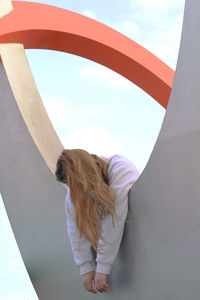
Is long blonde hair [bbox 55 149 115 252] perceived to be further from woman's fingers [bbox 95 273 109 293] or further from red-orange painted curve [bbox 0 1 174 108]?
red-orange painted curve [bbox 0 1 174 108]

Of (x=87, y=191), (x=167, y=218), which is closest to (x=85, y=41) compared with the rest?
(x=87, y=191)

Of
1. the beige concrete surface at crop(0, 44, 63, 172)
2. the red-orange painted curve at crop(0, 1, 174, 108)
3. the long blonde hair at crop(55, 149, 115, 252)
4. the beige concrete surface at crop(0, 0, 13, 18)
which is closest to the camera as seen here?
the long blonde hair at crop(55, 149, 115, 252)

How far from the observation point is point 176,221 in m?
1.81

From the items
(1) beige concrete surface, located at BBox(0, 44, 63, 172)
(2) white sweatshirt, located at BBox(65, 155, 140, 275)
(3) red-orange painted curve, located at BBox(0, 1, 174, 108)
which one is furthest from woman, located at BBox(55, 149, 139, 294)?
(3) red-orange painted curve, located at BBox(0, 1, 174, 108)

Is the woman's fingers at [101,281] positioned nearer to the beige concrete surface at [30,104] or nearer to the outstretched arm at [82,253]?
the outstretched arm at [82,253]

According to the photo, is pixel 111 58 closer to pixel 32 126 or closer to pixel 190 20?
pixel 32 126

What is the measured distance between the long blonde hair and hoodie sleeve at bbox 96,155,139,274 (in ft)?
0.10

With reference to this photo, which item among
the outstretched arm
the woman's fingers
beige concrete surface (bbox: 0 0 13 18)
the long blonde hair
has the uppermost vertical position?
beige concrete surface (bbox: 0 0 13 18)

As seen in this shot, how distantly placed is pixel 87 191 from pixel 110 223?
7.6 inches

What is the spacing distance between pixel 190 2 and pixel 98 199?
3.26 ft

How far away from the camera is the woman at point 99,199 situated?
2.00 m

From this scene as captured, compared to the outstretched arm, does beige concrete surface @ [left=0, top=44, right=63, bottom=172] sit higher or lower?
higher

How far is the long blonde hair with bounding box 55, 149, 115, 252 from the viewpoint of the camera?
1986 millimetres

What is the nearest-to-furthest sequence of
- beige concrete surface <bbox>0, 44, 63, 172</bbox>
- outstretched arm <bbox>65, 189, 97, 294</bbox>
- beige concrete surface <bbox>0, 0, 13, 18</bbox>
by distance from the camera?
1. outstretched arm <bbox>65, 189, 97, 294</bbox>
2. beige concrete surface <bbox>0, 44, 63, 172</bbox>
3. beige concrete surface <bbox>0, 0, 13, 18</bbox>
